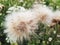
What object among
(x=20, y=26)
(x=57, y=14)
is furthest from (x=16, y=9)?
(x=57, y=14)

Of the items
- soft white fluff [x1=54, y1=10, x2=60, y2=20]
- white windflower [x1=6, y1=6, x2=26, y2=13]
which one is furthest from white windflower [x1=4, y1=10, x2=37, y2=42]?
soft white fluff [x1=54, y1=10, x2=60, y2=20]

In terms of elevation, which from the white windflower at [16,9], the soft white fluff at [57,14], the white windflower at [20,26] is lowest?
the white windflower at [20,26]

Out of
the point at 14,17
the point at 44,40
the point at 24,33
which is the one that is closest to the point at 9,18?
the point at 14,17

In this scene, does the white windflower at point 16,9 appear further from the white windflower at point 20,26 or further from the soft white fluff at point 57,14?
the soft white fluff at point 57,14

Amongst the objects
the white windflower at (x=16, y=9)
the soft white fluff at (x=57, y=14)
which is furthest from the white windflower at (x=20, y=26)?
the soft white fluff at (x=57, y=14)

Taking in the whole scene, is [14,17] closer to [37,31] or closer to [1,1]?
[37,31]

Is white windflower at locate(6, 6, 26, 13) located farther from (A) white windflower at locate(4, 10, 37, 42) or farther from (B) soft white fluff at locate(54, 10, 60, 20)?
(B) soft white fluff at locate(54, 10, 60, 20)

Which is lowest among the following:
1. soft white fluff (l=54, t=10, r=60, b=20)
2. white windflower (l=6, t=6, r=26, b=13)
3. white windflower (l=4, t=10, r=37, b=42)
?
white windflower (l=4, t=10, r=37, b=42)

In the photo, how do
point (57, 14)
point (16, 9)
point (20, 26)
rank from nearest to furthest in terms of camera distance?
1. point (20, 26)
2. point (57, 14)
3. point (16, 9)

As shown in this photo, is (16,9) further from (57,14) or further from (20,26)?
(57,14)
